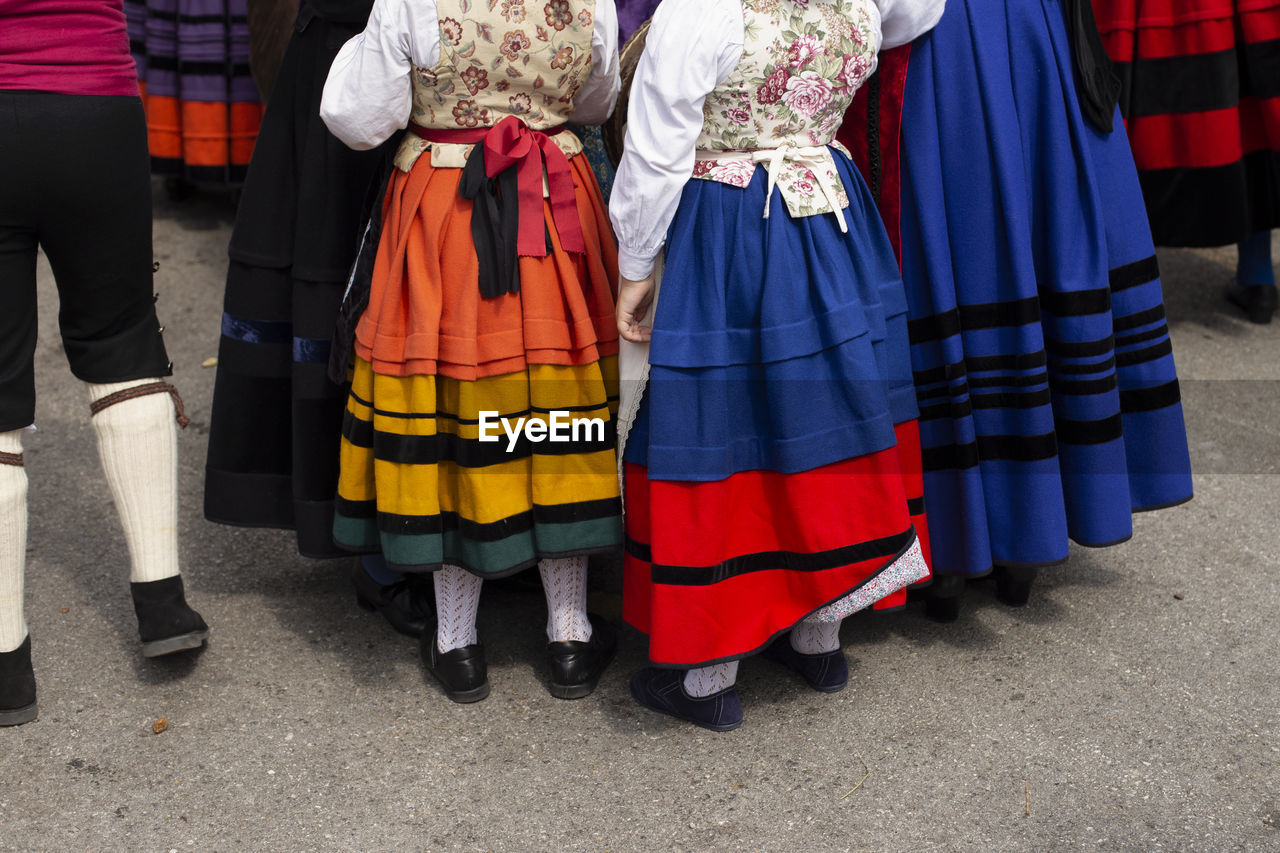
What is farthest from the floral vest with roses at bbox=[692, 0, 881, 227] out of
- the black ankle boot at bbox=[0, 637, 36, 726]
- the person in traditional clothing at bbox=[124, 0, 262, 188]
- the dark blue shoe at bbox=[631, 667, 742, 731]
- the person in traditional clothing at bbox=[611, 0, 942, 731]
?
the person in traditional clothing at bbox=[124, 0, 262, 188]

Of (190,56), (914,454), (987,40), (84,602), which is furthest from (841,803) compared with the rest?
(190,56)

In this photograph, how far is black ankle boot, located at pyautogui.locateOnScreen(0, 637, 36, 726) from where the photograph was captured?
104 inches

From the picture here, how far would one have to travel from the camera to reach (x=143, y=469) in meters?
2.75

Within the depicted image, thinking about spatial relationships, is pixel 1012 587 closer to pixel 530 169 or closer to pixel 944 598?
pixel 944 598

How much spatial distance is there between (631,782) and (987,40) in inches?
65.1

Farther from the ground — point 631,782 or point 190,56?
point 190,56

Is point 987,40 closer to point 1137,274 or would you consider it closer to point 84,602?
point 1137,274

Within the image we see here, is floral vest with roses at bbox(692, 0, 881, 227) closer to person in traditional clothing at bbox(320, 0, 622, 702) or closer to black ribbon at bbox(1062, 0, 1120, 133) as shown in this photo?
person in traditional clothing at bbox(320, 0, 622, 702)

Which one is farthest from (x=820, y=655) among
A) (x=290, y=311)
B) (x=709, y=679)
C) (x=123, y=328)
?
(x=123, y=328)

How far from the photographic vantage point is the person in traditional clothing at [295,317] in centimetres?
269

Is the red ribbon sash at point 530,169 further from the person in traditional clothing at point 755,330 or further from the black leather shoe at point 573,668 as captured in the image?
the black leather shoe at point 573,668

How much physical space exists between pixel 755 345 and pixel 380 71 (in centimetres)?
88

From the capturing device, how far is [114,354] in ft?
8.77

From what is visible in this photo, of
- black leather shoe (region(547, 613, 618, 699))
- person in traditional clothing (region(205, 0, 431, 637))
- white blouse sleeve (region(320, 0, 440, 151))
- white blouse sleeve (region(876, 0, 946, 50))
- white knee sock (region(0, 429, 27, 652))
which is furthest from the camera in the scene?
black leather shoe (region(547, 613, 618, 699))
